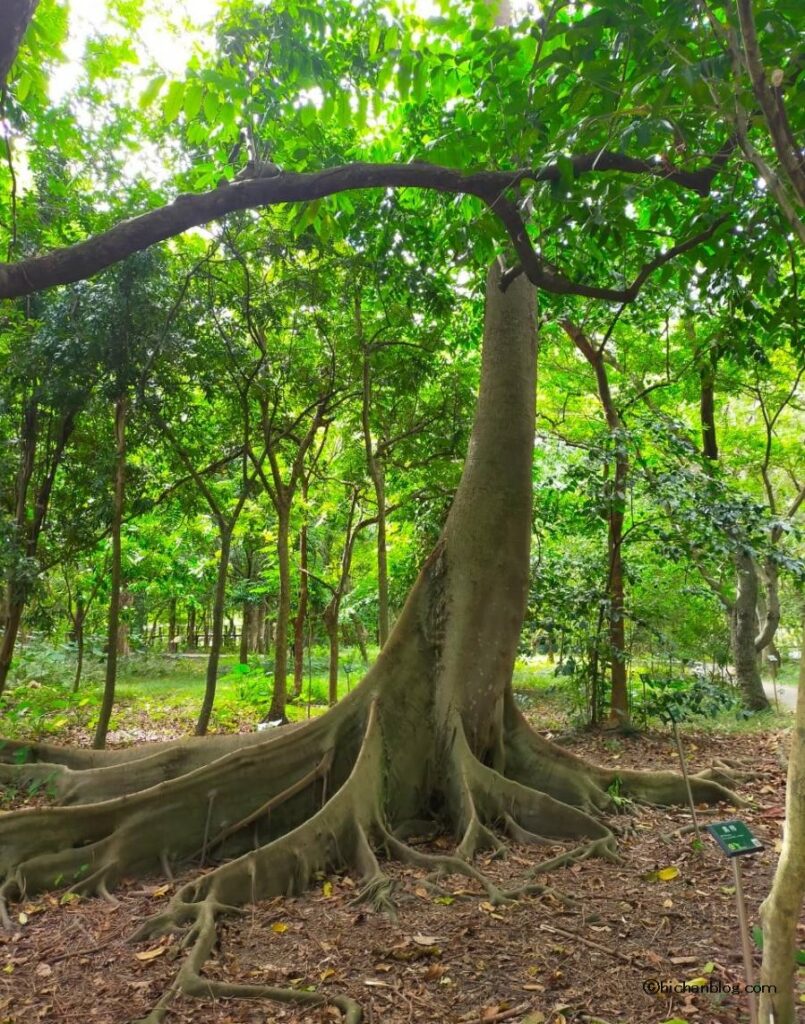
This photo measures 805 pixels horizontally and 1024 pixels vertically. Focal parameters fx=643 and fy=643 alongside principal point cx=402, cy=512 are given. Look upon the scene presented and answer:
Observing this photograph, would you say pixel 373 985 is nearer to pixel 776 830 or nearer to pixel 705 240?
pixel 776 830

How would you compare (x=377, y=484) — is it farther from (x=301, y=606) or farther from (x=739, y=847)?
(x=739, y=847)

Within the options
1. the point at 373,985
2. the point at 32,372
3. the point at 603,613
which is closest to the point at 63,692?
the point at 32,372

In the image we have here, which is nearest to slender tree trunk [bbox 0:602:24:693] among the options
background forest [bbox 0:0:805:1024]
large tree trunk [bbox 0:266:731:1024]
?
background forest [bbox 0:0:805:1024]

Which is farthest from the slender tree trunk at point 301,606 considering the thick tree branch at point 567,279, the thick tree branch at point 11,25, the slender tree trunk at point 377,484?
the thick tree branch at point 11,25

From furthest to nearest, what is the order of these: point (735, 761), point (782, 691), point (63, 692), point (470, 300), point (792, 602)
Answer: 1. point (792, 602)
2. point (782, 691)
3. point (63, 692)
4. point (470, 300)
5. point (735, 761)

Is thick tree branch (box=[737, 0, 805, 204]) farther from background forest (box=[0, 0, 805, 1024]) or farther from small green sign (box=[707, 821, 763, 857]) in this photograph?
small green sign (box=[707, 821, 763, 857])

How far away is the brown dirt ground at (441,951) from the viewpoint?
110 inches

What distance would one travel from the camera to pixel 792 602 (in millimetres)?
23453

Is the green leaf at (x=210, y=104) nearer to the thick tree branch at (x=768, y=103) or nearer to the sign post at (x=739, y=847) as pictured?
the thick tree branch at (x=768, y=103)

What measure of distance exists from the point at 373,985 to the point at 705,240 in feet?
14.7

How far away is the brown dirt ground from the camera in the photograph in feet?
9.14

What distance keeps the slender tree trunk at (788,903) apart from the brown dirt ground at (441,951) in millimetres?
649

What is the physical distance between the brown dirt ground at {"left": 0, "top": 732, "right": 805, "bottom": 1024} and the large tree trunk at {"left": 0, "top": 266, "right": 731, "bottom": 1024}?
8.0 inches

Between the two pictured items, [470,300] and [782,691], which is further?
[782,691]
